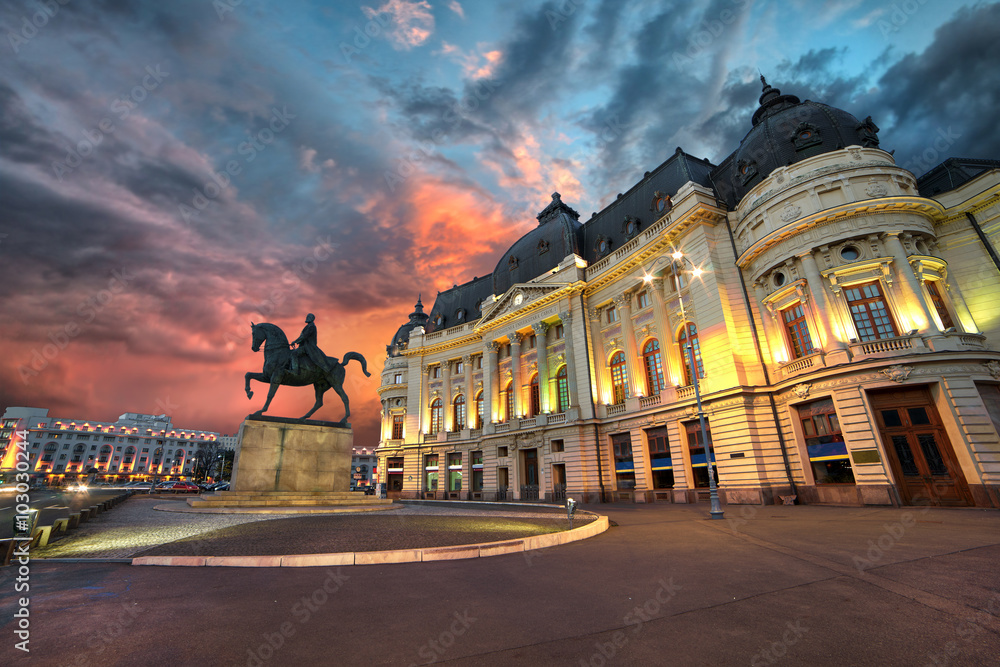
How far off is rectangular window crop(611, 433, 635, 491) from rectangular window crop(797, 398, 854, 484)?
1157cm

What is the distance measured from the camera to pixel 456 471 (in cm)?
4731

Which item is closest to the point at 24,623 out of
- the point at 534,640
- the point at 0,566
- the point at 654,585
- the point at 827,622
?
the point at 0,566

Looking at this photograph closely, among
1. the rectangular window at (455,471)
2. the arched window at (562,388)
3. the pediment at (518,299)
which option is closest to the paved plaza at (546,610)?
the arched window at (562,388)

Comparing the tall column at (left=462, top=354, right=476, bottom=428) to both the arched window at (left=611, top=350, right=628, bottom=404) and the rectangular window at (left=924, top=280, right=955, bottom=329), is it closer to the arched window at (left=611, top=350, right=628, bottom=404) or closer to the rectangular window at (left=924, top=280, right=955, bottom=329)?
the arched window at (left=611, top=350, right=628, bottom=404)

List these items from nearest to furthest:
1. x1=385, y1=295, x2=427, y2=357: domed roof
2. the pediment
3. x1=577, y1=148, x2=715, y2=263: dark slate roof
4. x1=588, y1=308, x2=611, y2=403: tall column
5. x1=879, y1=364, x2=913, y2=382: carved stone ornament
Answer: x1=879, y1=364, x2=913, y2=382: carved stone ornament
x1=577, y1=148, x2=715, y2=263: dark slate roof
x1=588, y1=308, x2=611, y2=403: tall column
the pediment
x1=385, y1=295, x2=427, y2=357: domed roof

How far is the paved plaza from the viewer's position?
3.91 meters

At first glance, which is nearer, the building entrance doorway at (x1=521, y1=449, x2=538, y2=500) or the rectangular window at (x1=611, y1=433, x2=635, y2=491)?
the rectangular window at (x1=611, y1=433, x2=635, y2=491)

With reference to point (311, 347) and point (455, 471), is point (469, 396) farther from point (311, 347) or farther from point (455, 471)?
point (311, 347)

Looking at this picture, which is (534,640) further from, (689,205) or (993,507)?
(689,205)

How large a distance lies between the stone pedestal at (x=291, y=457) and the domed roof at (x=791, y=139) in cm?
2978

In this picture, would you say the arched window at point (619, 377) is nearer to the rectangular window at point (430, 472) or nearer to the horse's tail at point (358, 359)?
the horse's tail at point (358, 359)

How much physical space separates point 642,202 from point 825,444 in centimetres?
2294

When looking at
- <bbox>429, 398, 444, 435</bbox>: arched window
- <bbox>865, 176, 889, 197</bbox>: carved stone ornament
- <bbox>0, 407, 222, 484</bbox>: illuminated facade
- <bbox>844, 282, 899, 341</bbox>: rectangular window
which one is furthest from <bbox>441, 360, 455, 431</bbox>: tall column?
<bbox>0, 407, 222, 484</bbox>: illuminated facade

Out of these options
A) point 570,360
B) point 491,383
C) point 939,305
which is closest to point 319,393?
point 570,360
